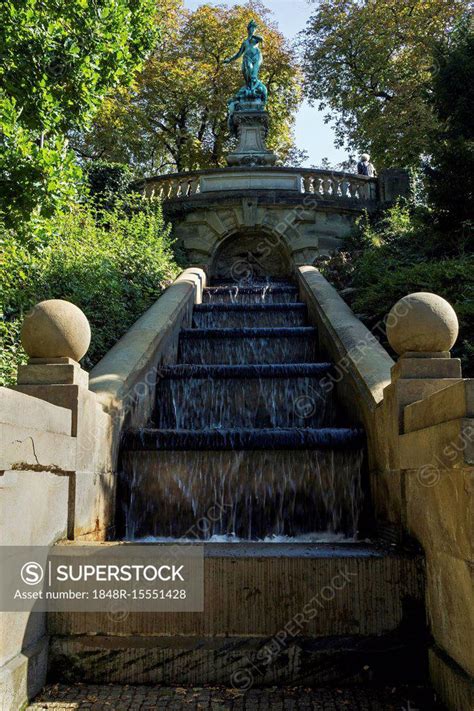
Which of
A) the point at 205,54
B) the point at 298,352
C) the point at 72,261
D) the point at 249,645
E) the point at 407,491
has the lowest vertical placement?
the point at 249,645

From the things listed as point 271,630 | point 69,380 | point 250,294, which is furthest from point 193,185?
point 271,630

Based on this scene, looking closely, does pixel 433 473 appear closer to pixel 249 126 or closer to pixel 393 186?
pixel 393 186

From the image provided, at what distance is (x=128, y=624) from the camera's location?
3867mm

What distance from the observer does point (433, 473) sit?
3.67 metres

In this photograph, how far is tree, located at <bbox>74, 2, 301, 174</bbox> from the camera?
2798cm

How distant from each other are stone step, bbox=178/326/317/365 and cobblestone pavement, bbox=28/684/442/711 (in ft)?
18.8

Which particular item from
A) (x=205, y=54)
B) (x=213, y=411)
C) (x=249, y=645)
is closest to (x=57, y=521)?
(x=249, y=645)

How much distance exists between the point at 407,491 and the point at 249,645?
1.47 m

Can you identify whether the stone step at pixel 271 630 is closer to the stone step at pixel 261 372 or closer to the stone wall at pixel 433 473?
the stone wall at pixel 433 473

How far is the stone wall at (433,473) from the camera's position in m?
3.14

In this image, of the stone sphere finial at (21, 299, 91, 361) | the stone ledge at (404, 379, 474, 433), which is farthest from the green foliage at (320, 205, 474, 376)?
the stone sphere finial at (21, 299, 91, 361)

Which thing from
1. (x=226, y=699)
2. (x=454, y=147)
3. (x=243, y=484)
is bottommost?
(x=226, y=699)

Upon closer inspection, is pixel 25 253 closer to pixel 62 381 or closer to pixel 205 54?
pixel 62 381

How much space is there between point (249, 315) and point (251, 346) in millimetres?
1477
